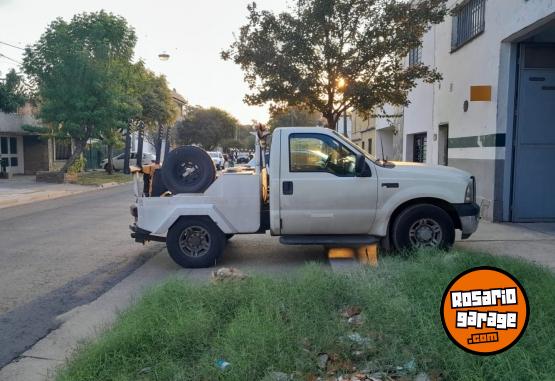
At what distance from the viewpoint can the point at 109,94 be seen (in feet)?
77.2

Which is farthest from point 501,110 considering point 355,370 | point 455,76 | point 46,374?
point 46,374

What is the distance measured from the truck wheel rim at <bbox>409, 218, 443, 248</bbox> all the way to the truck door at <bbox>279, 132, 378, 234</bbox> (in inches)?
25.0

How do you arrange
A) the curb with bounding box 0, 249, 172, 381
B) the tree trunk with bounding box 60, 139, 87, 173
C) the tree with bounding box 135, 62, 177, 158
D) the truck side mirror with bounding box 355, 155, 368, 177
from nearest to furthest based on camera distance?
the curb with bounding box 0, 249, 172, 381
the truck side mirror with bounding box 355, 155, 368, 177
the tree trunk with bounding box 60, 139, 87, 173
the tree with bounding box 135, 62, 177, 158

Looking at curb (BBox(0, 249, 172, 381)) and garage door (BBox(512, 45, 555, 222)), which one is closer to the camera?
curb (BBox(0, 249, 172, 381))

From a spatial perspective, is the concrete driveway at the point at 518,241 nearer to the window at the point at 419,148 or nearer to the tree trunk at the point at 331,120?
the tree trunk at the point at 331,120

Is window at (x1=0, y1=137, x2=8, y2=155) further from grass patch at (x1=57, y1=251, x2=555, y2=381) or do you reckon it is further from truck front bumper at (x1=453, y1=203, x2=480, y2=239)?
truck front bumper at (x1=453, y1=203, x2=480, y2=239)

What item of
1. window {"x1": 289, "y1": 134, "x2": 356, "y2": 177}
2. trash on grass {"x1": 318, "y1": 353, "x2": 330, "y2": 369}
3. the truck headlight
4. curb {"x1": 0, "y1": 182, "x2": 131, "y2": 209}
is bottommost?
curb {"x1": 0, "y1": 182, "x2": 131, "y2": 209}

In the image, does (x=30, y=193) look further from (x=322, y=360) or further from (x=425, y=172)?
(x=322, y=360)

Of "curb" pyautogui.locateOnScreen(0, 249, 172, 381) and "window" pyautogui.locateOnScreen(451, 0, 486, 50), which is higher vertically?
"window" pyautogui.locateOnScreen(451, 0, 486, 50)

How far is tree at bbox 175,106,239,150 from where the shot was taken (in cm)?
5803

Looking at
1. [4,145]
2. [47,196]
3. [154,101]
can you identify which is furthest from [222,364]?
[154,101]

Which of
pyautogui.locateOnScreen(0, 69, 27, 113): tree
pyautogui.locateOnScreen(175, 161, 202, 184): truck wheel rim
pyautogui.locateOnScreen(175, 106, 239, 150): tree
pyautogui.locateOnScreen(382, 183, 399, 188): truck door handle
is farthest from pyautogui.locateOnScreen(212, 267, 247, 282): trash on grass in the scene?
pyautogui.locateOnScreen(175, 106, 239, 150): tree

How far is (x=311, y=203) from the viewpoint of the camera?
7008 mm

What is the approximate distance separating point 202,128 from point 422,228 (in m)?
53.0
